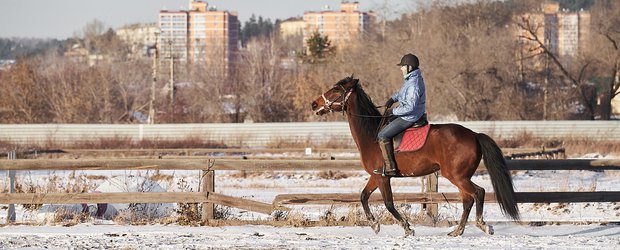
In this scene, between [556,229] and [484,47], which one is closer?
[556,229]

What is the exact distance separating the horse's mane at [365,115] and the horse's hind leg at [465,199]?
135 centimetres

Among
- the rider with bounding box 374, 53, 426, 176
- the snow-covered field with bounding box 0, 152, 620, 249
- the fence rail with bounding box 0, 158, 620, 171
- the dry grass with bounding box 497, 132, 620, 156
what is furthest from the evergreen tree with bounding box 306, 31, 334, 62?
the rider with bounding box 374, 53, 426, 176

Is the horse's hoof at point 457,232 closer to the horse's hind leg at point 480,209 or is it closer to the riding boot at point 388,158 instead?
the horse's hind leg at point 480,209

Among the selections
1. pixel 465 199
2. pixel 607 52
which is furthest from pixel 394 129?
pixel 607 52

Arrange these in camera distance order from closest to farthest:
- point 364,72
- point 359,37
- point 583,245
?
point 583,245
point 364,72
point 359,37

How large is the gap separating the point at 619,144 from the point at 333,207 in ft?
93.1

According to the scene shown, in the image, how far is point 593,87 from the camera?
61219 mm

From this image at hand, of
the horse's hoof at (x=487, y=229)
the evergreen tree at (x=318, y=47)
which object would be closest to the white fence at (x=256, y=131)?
the horse's hoof at (x=487, y=229)

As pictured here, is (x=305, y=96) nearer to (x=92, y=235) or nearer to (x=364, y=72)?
(x=364, y=72)

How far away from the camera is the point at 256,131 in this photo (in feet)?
159

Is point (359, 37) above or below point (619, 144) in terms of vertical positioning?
above

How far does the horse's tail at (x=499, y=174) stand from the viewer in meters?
12.7

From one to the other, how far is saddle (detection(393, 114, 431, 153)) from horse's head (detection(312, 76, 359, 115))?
0.97 m

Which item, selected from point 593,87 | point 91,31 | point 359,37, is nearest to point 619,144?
point 593,87
